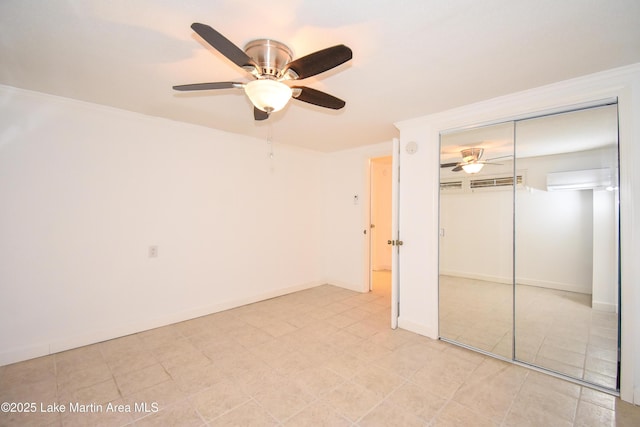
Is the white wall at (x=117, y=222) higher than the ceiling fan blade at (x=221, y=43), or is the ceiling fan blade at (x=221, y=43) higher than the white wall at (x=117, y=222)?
the ceiling fan blade at (x=221, y=43)

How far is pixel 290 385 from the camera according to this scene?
2.02 metres

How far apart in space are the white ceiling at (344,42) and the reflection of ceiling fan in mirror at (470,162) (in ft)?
1.60

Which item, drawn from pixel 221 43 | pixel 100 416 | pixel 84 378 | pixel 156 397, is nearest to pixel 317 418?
pixel 156 397

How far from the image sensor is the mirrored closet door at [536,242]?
2.09 metres

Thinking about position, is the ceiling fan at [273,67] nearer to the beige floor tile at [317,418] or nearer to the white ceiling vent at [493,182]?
the white ceiling vent at [493,182]

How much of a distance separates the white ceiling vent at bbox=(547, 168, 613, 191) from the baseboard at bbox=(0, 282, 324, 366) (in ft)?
12.0

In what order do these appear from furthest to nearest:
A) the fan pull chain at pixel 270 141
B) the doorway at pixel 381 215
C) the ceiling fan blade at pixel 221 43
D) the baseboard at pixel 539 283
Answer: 1. the doorway at pixel 381 215
2. the fan pull chain at pixel 270 141
3. the baseboard at pixel 539 283
4. the ceiling fan blade at pixel 221 43

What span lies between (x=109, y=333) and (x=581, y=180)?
460cm

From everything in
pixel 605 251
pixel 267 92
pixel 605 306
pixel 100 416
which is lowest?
pixel 100 416

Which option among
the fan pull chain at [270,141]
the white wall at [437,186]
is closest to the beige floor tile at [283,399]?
the white wall at [437,186]

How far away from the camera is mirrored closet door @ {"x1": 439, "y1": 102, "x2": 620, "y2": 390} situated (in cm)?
209

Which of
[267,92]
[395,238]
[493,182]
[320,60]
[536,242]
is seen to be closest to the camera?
[320,60]

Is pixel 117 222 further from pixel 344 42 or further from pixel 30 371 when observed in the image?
pixel 344 42

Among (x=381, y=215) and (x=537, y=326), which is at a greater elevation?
(x=381, y=215)
